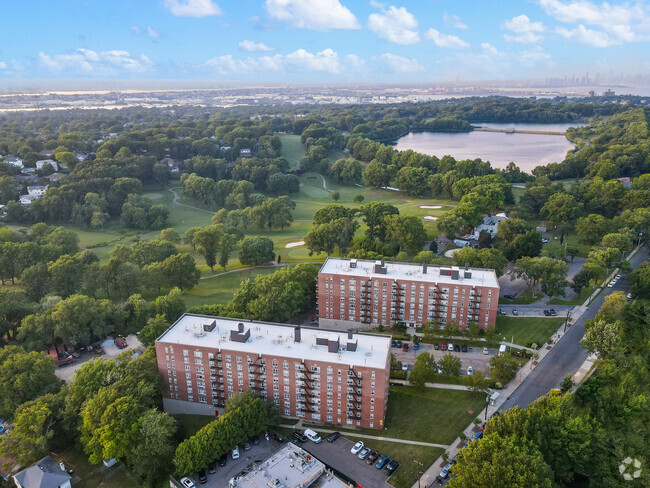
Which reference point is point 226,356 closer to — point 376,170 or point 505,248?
point 505,248

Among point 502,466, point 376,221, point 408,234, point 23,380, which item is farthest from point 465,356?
point 23,380

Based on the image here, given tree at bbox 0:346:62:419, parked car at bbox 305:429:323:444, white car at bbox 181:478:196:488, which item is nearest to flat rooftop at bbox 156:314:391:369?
parked car at bbox 305:429:323:444

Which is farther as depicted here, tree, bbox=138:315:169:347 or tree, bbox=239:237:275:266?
tree, bbox=239:237:275:266

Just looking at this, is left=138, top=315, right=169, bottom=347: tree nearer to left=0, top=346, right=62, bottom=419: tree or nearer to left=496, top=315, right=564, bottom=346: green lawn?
left=0, top=346, right=62, bottom=419: tree

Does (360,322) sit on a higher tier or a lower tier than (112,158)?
lower

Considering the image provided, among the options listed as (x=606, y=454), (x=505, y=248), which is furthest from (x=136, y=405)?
(x=505, y=248)

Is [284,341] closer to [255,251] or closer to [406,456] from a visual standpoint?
[406,456]
